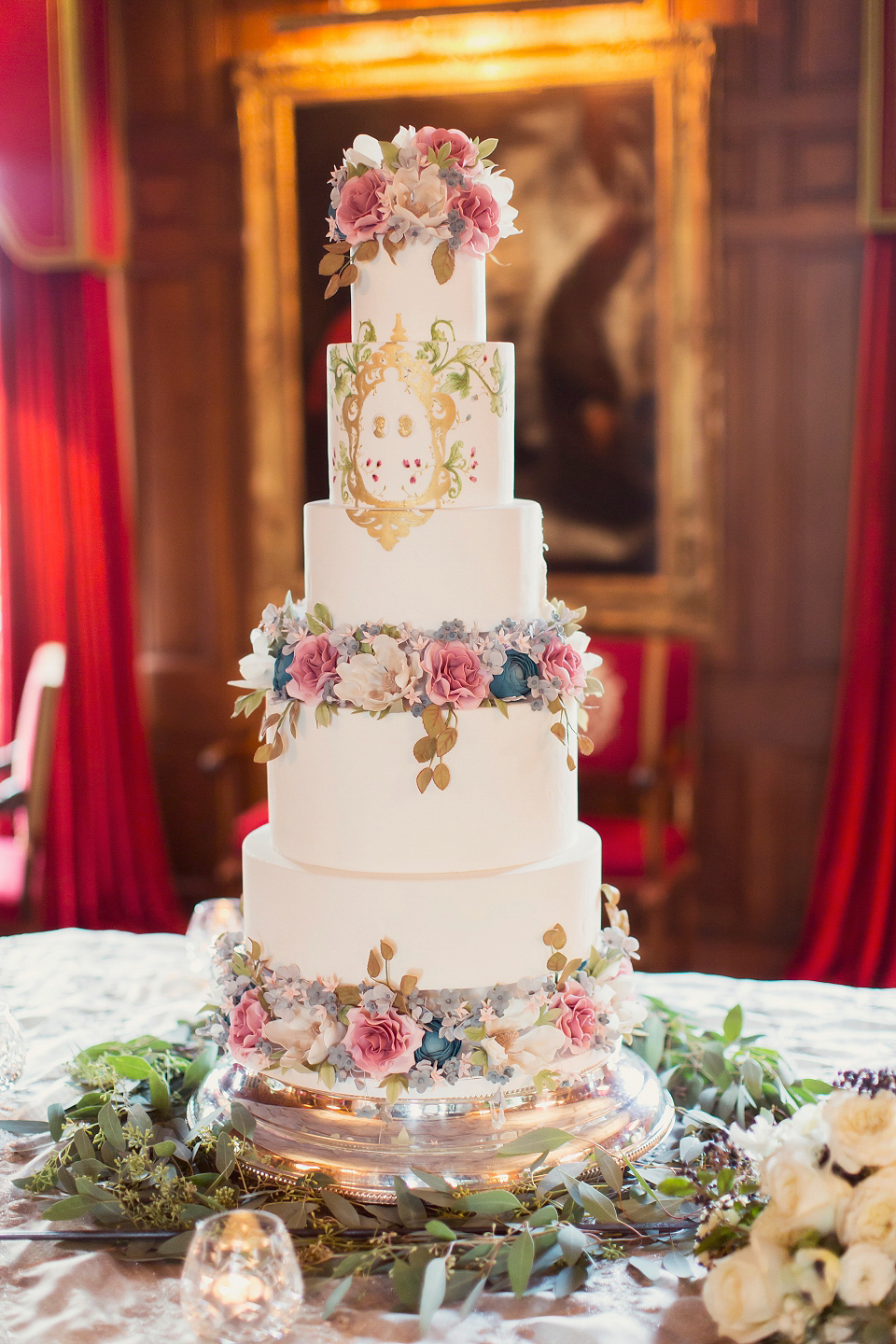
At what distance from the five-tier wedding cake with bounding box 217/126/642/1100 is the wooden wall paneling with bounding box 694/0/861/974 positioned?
3.13 meters

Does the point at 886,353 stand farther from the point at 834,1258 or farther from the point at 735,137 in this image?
the point at 834,1258

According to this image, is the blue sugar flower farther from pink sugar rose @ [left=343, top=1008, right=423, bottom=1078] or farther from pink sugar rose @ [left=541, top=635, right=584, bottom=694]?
pink sugar rose @ [left=343, top=1008, right=423, bottom=1078]

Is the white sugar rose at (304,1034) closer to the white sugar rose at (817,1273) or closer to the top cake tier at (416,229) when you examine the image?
the white sugar rose at (817,1273)

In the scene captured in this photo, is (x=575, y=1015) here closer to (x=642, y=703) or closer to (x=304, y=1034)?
(x=304, y=1034)

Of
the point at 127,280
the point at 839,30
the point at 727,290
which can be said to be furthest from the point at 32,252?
the point at 839,30

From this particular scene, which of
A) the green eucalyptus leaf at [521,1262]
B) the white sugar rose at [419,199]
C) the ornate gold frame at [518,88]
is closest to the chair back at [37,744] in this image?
the ornate gold frame at [518,88]

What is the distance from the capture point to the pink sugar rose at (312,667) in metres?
2.32

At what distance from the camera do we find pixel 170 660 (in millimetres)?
6055

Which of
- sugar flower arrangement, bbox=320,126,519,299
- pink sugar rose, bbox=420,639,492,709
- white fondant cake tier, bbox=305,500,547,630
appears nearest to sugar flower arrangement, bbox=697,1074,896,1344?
pink sugar rose, bbox=420,639,492,709

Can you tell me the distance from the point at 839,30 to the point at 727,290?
1.01m

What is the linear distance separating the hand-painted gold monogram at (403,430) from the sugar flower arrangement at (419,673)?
7.0 inches

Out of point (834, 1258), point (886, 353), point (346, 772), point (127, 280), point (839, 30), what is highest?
point (839, 30)

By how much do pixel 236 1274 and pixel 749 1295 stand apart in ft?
2.08

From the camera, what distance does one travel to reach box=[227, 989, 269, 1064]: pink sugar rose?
2.36 metres
